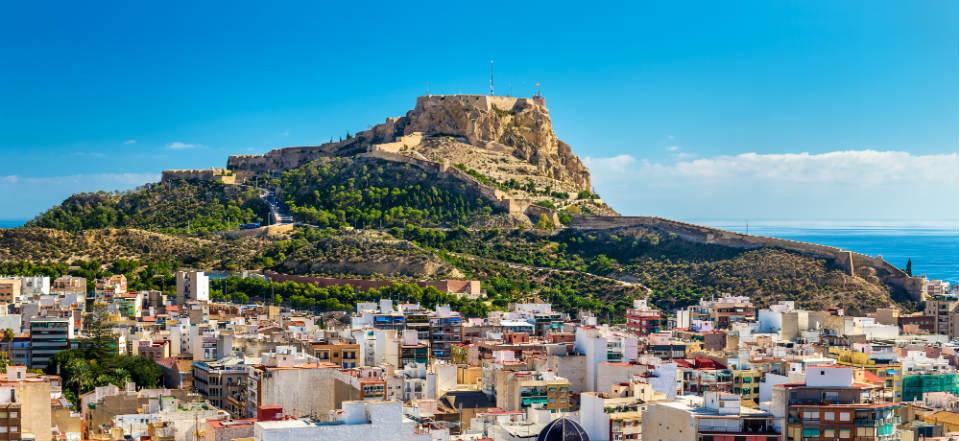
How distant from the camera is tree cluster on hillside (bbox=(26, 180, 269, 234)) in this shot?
81938 mm

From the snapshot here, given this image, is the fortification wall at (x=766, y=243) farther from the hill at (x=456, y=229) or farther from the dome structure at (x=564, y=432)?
the dome structure at (x=564, y=432)

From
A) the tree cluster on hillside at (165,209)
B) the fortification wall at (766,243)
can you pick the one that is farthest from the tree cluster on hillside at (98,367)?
the tree cluster on hillside at (165,209)

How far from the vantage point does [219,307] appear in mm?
54469

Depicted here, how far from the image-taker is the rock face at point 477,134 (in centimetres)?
9050

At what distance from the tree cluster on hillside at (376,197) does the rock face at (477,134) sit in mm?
5235

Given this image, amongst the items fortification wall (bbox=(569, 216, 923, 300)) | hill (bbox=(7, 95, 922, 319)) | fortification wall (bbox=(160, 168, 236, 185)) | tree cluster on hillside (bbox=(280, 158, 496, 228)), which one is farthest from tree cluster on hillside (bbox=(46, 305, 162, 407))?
fortification wall (bbox=(160, 168, 236, 185))

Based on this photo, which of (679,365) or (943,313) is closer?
(679,365)

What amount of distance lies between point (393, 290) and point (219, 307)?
777cm

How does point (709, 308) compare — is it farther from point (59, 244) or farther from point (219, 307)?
point (59, 244)

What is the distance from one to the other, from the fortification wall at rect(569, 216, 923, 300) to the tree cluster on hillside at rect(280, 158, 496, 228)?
6248mm

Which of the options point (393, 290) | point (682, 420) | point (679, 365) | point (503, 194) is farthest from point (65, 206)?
point (682, 420)

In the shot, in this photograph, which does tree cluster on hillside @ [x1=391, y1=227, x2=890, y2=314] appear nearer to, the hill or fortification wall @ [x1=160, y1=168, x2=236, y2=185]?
the hill

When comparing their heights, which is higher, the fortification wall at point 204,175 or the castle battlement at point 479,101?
the castle battlement at point 479,101

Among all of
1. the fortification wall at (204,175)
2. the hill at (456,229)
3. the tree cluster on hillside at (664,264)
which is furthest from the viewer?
the fortification wall at (204,175)
